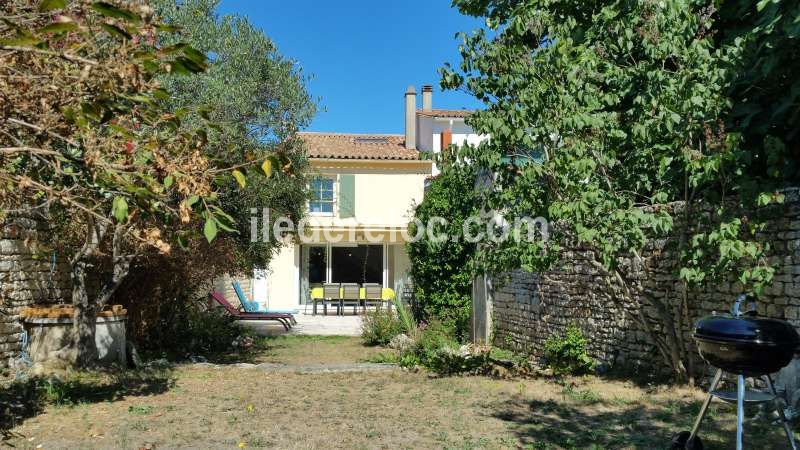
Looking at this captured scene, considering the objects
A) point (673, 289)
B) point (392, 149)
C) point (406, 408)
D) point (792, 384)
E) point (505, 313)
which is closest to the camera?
point (792, 384)

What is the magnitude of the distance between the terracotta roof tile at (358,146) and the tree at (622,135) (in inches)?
547

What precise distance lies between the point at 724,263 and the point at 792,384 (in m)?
1.14

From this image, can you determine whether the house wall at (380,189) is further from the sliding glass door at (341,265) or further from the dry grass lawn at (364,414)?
the dry grass lawn at (364,414)

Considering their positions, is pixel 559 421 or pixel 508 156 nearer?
pixel 559 421

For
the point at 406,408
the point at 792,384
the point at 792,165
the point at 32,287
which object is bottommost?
the point at 406,408

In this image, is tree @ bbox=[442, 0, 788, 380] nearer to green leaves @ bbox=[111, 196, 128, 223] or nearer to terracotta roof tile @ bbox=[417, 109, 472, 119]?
green leaves @ bbox=[111, 196, 128, 223]

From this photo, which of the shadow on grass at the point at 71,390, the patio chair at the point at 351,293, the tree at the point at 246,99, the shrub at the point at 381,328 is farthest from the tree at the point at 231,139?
the patio chair at the point at 351,293

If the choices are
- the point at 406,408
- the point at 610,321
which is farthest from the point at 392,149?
the point at 406,408

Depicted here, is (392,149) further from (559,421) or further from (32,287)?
(559,421)

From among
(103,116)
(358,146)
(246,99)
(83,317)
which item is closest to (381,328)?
(246,99)

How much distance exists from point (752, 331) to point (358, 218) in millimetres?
19050

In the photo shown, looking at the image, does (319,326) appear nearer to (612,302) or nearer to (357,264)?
(357,264)

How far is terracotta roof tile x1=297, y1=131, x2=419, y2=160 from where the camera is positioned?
22.4m

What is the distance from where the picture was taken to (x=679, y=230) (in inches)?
280
